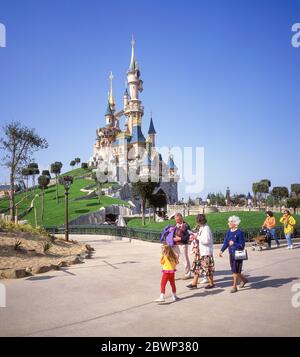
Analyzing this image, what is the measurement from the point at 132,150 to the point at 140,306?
10567 centimetres

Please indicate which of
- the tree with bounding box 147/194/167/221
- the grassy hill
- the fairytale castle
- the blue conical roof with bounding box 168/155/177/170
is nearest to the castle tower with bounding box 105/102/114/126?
the fairytale castle

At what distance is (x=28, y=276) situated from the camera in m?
10.0

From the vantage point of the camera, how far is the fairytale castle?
106 metres

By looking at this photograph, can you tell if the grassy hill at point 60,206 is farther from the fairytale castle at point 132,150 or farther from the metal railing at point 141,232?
the metal railing at point 141,232

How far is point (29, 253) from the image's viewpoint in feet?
46.3

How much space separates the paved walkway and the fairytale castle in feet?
298

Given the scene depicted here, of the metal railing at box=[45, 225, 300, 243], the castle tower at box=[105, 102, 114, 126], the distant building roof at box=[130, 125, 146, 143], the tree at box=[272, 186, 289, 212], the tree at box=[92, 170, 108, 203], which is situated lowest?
the metal railing at box=[45, 225, 300, 243]

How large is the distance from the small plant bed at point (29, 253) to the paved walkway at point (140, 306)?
1.94 ft

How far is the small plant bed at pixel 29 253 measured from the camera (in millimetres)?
10433

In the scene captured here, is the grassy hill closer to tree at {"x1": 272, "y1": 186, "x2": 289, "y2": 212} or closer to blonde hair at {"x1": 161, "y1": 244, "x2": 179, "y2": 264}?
tree at {"x1": 272, "y1": 186, "x2": 289, "y2": 212}

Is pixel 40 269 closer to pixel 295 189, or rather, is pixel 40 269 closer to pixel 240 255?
pixel 240 255
